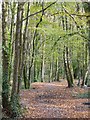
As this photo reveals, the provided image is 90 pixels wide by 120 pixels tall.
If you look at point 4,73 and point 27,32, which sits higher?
point 27,32

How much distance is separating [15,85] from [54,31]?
7.81 meters

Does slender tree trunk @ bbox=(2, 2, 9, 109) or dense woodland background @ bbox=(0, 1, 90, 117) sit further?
slender tree trunk @ bbox=(2, 2, 9, 109)

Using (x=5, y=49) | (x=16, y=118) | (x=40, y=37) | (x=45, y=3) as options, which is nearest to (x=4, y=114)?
(x=16, y=118)

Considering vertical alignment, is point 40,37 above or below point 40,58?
above

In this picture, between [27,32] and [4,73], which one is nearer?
[4,73]

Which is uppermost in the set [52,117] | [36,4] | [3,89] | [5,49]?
[36,4]

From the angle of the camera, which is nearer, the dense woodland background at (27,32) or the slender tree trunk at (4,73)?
the dense woodland background at (27,32)

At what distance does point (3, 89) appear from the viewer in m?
11.4

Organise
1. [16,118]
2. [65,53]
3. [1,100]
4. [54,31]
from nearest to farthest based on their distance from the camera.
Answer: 1. [16,118]
2. [1,100]
3. [54,31]
4. [65,53]

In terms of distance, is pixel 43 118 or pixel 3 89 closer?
pixel 43 118

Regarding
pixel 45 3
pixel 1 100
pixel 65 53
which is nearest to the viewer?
pixel 1 100

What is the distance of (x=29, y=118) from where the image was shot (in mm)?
10477

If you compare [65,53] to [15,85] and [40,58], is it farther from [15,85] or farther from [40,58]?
[15,85]

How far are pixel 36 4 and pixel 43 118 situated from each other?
8365mm
